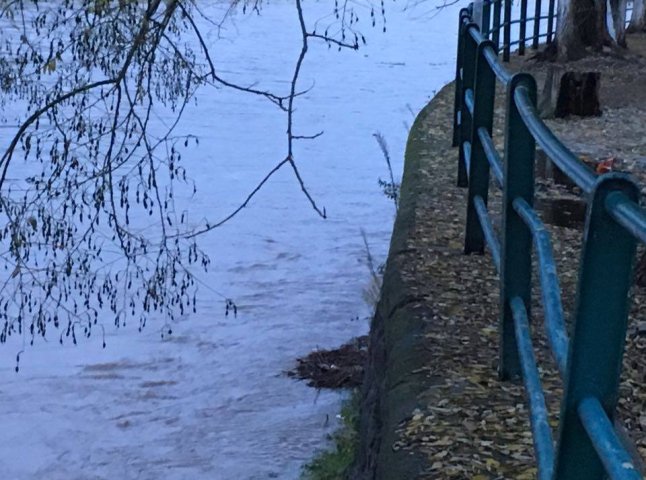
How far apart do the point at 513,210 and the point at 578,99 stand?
26.1 ft

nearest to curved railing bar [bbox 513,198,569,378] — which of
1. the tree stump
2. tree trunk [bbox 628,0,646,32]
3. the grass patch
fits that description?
the grass patch

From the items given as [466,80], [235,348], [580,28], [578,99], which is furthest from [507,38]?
[466,80]

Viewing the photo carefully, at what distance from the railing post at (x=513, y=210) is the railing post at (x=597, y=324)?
143 cm

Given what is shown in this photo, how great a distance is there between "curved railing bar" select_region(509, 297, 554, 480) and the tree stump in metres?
8.19

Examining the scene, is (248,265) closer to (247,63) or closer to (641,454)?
(641,454)

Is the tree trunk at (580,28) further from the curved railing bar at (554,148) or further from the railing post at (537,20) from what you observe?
the curved railing bar at (554,148)

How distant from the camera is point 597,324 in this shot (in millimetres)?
2096

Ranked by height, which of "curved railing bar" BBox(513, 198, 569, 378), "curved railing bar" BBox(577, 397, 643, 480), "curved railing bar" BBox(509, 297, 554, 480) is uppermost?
"curved railing bar" BBox(513, 198, 569, 378)

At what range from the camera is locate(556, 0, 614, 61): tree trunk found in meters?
16.6

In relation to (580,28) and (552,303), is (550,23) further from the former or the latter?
(552,303)

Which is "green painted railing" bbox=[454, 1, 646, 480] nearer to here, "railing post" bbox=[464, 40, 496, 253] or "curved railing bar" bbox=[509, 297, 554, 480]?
"curved railing bar" bbox=[509, 297, 554, 480]

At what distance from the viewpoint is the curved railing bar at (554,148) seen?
224 centimetres

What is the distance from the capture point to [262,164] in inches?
646

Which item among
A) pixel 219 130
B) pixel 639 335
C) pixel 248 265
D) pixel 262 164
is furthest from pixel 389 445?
pixel 219 130
